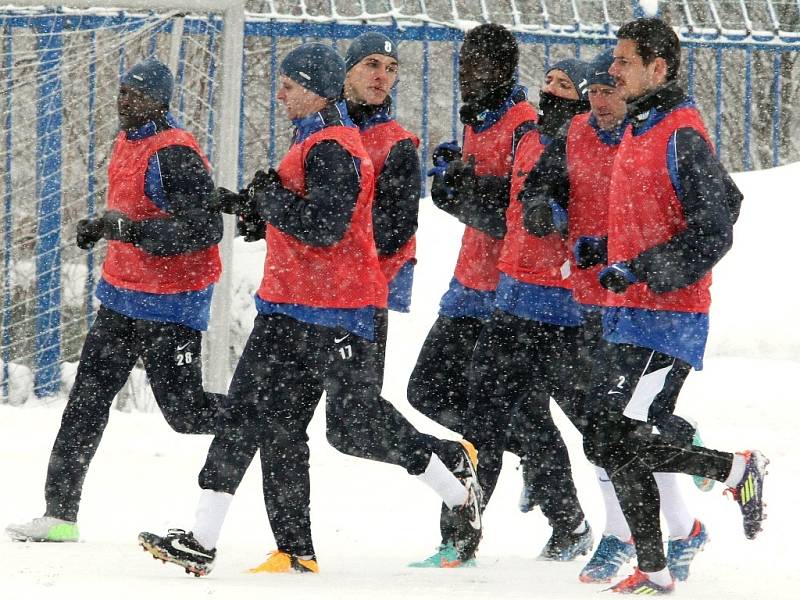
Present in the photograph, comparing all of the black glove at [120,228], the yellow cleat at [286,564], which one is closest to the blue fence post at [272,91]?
the black glove at [120,228]

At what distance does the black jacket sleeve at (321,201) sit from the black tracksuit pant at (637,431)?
3.22 feet

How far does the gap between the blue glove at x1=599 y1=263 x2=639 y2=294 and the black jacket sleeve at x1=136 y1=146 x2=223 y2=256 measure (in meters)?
1.74

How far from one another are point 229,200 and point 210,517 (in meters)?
1.04

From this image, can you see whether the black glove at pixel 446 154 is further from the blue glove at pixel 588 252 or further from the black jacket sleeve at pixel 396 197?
the blue glove at pixel 588 252

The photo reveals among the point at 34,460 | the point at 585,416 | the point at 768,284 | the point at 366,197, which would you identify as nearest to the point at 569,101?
the point at 366,197

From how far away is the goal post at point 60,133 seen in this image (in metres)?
9.33

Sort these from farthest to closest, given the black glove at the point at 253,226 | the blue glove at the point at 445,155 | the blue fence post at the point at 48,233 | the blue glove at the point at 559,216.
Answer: the blue fence post at the point at 48,233
the blue glove at the point at 445,155
the blue glove at the point at 559,216
the black glove at the point at 253,226

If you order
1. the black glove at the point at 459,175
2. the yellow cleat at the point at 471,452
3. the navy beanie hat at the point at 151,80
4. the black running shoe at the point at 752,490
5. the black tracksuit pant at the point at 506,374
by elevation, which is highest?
the navy beanie hat at the point at 151,80

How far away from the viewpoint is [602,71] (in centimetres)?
549

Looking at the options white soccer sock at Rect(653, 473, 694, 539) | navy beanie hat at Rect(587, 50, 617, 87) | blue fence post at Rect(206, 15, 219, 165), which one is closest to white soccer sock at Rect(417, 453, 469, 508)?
white soccer sock at Rect(653, 473, 694, 539)

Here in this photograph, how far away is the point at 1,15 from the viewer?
9.47 metres

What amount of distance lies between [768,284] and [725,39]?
5.25 feet

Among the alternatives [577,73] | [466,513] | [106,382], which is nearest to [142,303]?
[106,382]

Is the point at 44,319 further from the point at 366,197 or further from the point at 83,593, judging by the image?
the point at 83,593
